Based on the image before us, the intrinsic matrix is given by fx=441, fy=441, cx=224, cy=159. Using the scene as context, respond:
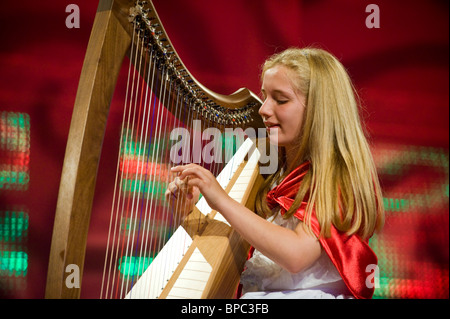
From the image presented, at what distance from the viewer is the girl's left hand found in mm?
1069

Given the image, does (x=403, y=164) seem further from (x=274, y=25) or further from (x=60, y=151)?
(x=60, y=151)

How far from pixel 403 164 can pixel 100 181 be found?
5.65 ft

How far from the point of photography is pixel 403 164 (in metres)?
2.60

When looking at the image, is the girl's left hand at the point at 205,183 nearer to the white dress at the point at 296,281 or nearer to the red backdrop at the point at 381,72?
the white dress at the point at 296,281

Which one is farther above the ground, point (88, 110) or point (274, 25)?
point (274, 25)

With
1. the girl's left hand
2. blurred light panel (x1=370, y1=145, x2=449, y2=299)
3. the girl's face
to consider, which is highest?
the girl's face

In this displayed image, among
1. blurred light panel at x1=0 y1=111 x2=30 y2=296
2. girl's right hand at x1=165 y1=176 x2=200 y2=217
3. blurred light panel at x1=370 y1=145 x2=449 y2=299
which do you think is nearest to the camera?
girl's right hand at x1=165 y1=176 x2=200 y2=217

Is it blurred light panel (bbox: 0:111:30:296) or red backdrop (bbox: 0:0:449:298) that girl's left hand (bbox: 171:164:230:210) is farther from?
blurred light panel (bbox: 0:111:30:296)

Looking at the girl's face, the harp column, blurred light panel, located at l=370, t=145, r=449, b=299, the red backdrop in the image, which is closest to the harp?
the harp column

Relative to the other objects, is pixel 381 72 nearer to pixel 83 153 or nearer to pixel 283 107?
pixel 283 107

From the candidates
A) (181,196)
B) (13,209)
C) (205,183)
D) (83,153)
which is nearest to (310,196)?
(205,183)

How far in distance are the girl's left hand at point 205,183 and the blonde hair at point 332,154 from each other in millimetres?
193

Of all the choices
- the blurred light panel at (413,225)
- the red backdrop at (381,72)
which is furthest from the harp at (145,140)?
the blurred light panel at (413,225)
